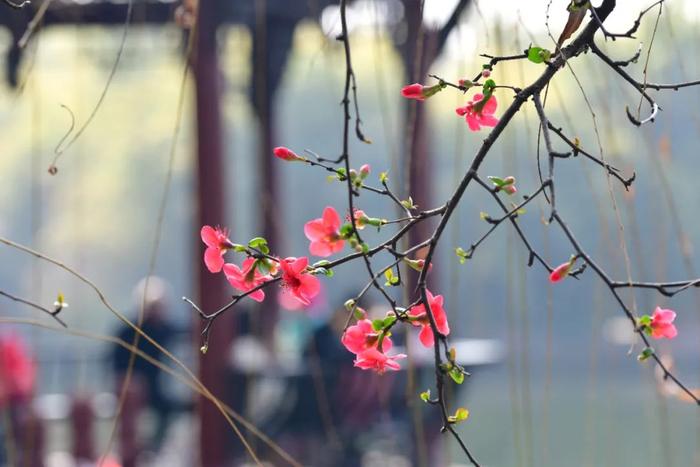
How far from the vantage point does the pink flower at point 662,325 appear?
3.32 feet

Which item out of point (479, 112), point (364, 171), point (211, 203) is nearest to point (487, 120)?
point (479, 112)

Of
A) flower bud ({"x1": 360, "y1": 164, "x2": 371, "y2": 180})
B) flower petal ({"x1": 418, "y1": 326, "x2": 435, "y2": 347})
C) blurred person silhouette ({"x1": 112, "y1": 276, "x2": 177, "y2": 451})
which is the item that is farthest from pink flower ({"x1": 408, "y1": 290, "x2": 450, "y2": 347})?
blurred person silhouette ({"x1": 112, "y1": 276, "x2": 177, "y2": 451})

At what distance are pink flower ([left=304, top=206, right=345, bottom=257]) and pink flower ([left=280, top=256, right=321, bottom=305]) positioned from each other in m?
0.02

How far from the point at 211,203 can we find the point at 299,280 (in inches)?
144

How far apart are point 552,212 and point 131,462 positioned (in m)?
4.18

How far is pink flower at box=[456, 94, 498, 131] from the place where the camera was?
1.05 meters

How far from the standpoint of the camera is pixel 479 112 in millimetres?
1054

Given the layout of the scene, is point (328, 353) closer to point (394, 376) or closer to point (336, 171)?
point (394, 376)

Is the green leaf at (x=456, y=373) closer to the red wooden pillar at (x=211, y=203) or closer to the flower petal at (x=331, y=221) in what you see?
the flower petal at (x=331, y=221)

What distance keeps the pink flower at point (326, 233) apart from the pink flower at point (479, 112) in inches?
6.5

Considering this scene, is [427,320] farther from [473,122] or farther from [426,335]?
[473,122]

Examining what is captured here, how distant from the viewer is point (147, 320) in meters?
6.71

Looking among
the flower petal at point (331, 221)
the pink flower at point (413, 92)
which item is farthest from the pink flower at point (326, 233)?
the pink flower at point (413, 92)

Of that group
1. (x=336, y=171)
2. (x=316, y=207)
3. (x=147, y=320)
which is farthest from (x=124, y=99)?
(x=336, y=171)
